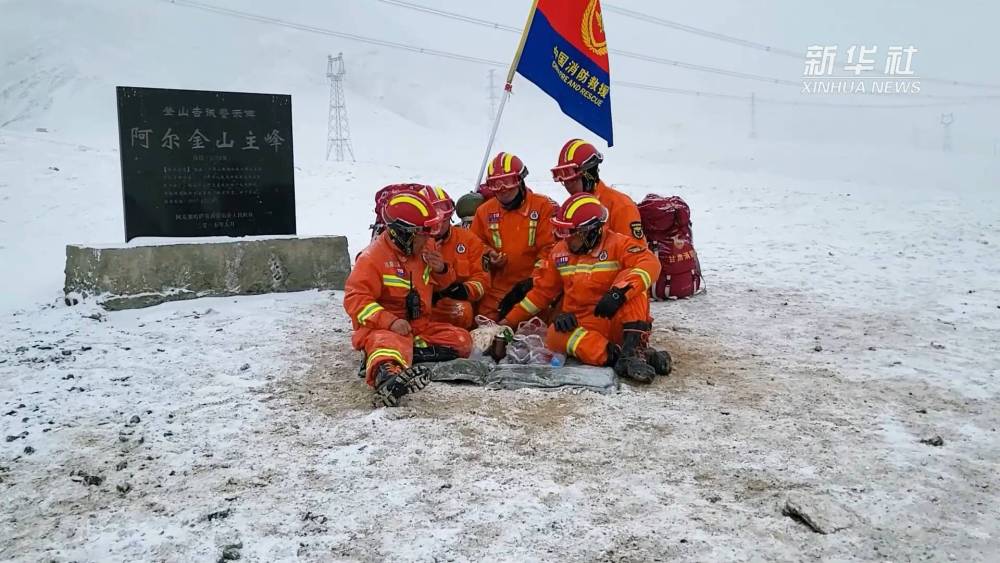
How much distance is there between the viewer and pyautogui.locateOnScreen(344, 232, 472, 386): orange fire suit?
14.4ft

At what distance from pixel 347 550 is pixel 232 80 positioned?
58203 millimetres

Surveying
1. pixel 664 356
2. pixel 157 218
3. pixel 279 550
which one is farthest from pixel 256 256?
pixel 279 550

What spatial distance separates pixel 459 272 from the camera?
5.30 metres

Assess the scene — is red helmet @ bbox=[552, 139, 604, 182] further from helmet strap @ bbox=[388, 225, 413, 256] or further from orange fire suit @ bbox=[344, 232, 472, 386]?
helmet strap @ bbox=[388, 225, 413, 256]

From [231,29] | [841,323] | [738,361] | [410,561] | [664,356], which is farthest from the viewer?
[231,29]

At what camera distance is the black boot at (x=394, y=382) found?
12.9 ft

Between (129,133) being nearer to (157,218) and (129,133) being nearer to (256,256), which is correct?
(157,218)

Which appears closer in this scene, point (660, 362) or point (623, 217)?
point (660, 362)

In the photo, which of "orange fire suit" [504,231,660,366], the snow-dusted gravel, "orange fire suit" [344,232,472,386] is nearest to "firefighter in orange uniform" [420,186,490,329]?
"orange fire suit" [344,232,472,386]

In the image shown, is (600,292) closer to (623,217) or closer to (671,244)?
(623,217)

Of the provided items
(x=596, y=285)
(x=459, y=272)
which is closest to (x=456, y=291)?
(x=459, y=272)

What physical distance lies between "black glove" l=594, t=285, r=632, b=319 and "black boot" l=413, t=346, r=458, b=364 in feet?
3.55

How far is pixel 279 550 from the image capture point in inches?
97.9

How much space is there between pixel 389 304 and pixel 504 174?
1503mm
